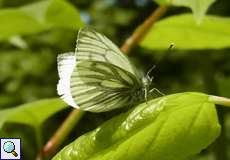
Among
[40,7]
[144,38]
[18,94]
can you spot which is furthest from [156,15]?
[18,94]

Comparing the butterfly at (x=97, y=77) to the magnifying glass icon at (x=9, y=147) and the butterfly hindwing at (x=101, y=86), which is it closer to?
the butterfly hindwing at (x=101, y=86)

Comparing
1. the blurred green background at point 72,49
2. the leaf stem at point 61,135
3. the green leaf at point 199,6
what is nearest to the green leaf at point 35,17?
the leaf stem at point 61,135

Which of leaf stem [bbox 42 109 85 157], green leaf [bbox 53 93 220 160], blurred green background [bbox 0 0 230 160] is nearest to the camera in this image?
green leaf [bbox 53 93 220 160]

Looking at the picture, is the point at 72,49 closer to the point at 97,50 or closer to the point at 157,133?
the point at 97,50

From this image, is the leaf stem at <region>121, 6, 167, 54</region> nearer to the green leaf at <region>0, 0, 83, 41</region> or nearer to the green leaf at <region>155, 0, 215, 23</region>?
the green leaf at <region>0, 0, 83, 41</region>

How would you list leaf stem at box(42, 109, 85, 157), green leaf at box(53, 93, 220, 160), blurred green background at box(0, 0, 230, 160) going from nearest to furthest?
green leaf at box(53, 93, 220, 160), leaf stem at box(42, 109, 85, 157), blurred green background at box(0, 0, 230, 160)

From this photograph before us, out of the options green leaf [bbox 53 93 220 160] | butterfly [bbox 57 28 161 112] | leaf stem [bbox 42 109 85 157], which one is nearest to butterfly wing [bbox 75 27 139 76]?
butterfly [bbox 57 28 161 112]
